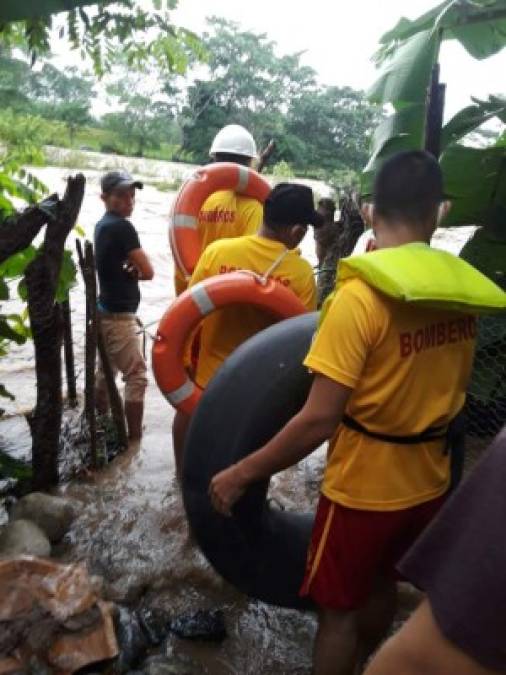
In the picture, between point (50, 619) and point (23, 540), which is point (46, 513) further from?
point (50, 619)

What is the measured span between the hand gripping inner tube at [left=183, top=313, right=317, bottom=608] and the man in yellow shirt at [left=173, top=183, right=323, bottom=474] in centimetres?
58

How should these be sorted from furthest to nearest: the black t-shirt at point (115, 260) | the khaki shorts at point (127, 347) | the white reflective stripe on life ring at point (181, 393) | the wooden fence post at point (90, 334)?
the khaki shorts at point (127, 347) → the black t-shirt at point (115, 260) → the wooden fence post at point (90, 334) → the white reflective stripe on life ring at point (181, 393)

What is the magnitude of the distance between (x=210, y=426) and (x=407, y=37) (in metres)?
2.83

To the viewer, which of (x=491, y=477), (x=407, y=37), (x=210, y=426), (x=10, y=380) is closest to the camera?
(x=491, y=477)

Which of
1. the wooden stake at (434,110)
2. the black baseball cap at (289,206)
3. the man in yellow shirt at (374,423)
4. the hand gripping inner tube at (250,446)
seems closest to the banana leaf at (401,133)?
the wooden stake at (434,110)

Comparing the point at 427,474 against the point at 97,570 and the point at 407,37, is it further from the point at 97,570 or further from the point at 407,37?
the point at 407,37

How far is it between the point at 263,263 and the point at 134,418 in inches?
76.0

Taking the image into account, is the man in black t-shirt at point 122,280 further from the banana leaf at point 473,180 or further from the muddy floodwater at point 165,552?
the banana leaf at point 473,180

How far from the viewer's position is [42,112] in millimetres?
24703

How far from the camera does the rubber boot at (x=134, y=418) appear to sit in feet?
13.9

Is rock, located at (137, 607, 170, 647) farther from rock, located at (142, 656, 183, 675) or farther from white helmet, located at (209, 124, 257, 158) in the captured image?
white helmet, located at (209, 124, 257, 158)

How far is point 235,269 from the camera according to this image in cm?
280

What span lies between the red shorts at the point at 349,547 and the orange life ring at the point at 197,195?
221 centimetres

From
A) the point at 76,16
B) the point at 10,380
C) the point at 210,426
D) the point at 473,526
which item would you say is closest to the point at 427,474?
the point at 210,426
